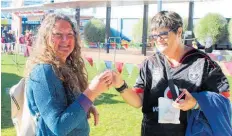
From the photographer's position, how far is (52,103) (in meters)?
1.61

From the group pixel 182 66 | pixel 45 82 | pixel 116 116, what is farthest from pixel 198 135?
pixel 116 116

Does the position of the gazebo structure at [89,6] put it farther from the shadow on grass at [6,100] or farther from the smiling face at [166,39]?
the smiling face at [166,39]

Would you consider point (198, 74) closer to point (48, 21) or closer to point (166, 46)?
point (166, 46)

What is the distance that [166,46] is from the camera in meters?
2.20

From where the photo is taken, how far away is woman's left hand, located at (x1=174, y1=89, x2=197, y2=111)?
1.99 meters

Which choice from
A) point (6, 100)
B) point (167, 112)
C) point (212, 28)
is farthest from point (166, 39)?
point (212, 28)

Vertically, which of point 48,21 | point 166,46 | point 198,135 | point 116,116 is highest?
point 48,21

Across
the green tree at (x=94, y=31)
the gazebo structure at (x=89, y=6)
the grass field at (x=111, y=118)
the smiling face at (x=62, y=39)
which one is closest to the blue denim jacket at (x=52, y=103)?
the smiling face at (x=62, y=39)

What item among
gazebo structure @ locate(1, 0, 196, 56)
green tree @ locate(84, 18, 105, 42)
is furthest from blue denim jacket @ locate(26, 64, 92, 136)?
green tree @ locate(84, 18, 105, 42)

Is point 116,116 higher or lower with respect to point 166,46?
lower

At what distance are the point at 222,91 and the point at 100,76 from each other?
80cm

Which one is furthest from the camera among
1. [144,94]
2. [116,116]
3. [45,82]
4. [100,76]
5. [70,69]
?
[116,116]

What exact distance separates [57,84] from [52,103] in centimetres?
11

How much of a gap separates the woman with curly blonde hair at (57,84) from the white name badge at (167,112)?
493 mm
